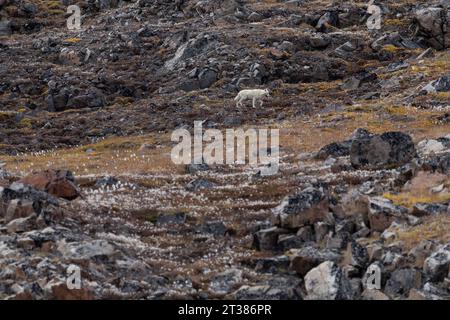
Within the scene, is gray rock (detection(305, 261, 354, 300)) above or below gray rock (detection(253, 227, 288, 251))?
below

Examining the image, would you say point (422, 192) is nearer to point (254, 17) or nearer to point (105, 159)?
point (105, 159)

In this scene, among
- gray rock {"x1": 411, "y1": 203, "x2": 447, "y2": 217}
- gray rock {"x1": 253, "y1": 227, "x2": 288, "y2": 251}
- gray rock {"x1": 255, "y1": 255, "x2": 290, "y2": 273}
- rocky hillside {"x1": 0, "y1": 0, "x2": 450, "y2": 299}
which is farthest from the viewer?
gray rock {"x1": 411, "y1": 203, "x2": 447, "y2": 217}

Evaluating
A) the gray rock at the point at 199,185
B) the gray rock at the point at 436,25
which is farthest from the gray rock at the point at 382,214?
the gray rock at the point at 436,25

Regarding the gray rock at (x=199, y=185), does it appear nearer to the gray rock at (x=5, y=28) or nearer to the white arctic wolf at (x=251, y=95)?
the white arctic wolf at (x=251, y=95)

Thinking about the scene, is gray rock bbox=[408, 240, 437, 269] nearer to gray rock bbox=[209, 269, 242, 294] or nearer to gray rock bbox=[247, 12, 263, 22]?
gray rock bbox=[209, 269, 242, 294]

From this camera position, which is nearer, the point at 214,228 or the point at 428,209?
the point at 428,209

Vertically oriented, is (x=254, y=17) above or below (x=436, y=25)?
above

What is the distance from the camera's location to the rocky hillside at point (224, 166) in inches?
960

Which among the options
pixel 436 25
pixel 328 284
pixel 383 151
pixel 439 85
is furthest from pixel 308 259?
pixel 436 25

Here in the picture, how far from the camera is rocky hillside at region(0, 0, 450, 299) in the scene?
24.4 meters

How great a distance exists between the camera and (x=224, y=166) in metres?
41.6

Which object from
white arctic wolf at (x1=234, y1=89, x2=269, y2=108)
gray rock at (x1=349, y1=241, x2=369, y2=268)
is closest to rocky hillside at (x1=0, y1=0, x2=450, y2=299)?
gray rock at (x1=349, y1=241, x2=369, y2=268)

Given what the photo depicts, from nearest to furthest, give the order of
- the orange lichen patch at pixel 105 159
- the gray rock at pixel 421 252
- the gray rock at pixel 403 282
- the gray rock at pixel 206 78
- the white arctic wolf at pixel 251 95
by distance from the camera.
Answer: the gray rock at pixel 403 282, the gray rock at pixel 421 252, the orange lichen patch at pixel 105 159, the white arctic wolf at pixel 251 95, the gray rock at pixel 206 78

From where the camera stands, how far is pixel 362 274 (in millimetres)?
24266
